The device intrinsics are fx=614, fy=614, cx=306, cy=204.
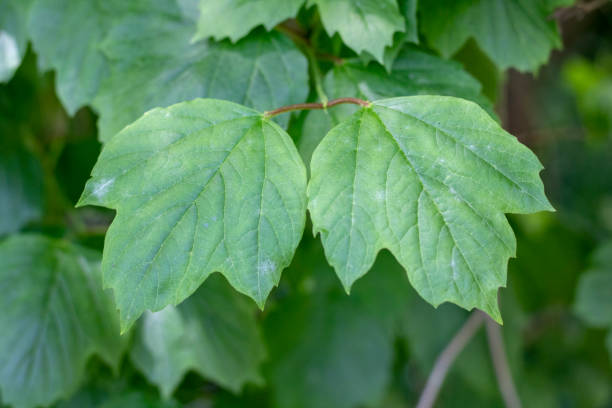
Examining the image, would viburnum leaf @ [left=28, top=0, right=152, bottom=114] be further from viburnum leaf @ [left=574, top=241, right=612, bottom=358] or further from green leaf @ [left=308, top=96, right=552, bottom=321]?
viburnum leaf @ [left=574, top=241, right=612, bottom=358]

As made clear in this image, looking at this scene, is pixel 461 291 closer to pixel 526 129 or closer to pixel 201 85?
pixel 201 85

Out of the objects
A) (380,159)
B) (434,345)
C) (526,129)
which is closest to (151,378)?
(380,159)

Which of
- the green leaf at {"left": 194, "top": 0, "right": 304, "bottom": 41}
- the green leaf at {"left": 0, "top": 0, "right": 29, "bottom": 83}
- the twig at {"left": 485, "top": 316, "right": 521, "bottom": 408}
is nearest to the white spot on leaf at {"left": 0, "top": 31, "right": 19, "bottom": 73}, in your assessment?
the green leaf at {"left": 0, "top": 0, "right": 29, "bottom": 83}

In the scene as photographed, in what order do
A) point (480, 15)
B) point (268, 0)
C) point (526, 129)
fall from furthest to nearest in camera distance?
point (526, 129) < point (480, 15) < point (268, 0)

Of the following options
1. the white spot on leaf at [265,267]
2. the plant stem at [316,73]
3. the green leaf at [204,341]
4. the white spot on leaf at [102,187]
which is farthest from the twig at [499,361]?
the white spot on leaf at [102,187]

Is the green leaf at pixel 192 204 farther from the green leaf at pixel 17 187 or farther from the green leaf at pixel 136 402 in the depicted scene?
the green leaf at pixel 17 187

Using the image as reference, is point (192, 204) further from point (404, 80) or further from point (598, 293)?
point (598, 293)
